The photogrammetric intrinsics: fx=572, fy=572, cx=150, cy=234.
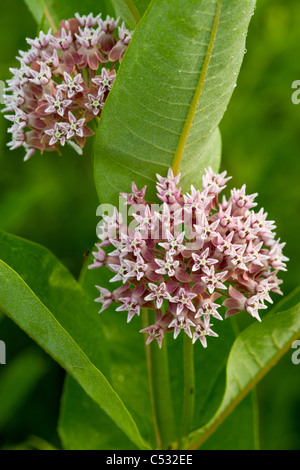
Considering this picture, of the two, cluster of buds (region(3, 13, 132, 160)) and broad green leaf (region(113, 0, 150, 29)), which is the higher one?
broad green leaf (region(113, 0, 150, 29))

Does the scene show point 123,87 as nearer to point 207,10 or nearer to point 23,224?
point 207,10

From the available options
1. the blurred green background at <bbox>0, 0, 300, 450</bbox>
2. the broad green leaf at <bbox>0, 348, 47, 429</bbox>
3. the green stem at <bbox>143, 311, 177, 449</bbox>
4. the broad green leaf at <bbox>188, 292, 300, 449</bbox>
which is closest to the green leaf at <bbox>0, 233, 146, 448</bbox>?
the green stem at <bbox>143, 311, 177, 449</bbox>

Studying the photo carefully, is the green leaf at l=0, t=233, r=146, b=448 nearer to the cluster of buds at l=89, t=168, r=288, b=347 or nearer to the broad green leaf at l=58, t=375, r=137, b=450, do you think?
the cluster of buds at l=89, t=168, r=288, b=347

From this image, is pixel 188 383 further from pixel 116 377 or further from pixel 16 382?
pixel 16 382

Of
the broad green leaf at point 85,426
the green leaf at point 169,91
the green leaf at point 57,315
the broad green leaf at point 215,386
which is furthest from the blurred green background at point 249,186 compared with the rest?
the green leaf at point 169,91

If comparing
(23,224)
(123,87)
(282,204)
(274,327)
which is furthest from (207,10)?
(23,224)

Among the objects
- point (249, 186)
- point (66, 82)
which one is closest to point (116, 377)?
point (66, 82)

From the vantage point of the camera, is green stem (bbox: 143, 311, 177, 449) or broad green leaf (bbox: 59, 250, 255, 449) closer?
green stem (bbox: 143, 311, 177, 449)
